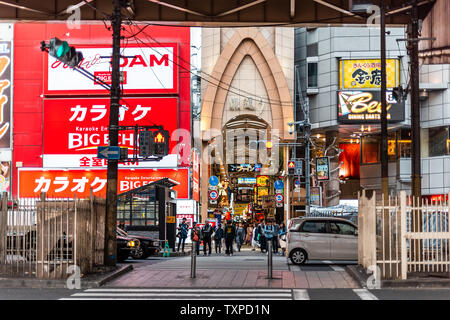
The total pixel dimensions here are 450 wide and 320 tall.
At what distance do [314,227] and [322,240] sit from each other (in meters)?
0.58

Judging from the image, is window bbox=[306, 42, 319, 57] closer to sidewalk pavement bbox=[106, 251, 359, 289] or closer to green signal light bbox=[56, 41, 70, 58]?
sidewalk pavement bbox=[106, 251, 359, 289]

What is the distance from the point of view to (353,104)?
48625 mm

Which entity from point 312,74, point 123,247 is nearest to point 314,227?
point 123,247

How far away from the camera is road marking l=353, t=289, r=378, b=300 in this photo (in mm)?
13273

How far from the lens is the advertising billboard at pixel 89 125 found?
4766cm

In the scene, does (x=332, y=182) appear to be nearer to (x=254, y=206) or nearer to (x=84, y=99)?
(x=84, y=99)

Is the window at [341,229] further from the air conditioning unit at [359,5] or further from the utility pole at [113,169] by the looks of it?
the utility pole at [113,169]

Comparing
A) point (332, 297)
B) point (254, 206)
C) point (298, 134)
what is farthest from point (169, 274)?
point (254, 206)

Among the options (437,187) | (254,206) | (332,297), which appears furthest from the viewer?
(254,206)

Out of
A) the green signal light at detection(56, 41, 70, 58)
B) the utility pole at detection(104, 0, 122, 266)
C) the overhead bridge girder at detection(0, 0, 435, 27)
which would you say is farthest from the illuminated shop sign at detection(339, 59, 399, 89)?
the green signal light at detection(56, 41, 70, 58)

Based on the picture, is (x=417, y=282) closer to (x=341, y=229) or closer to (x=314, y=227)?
(x=341, y=229)

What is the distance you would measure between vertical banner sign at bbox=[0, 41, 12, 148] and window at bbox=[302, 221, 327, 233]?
105ft

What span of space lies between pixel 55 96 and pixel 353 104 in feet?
73.9

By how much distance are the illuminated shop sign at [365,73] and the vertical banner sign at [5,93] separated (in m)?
25.6
